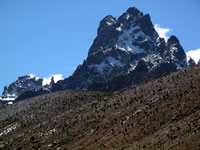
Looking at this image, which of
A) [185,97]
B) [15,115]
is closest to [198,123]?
[185,97]

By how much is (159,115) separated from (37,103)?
357 ft

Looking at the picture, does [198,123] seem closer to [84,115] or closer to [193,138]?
[193,138]

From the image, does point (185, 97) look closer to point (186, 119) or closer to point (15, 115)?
point (186, 119)

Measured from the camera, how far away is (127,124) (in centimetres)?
7869

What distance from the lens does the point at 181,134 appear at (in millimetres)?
53656

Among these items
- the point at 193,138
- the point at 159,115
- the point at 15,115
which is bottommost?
the point at 193,138

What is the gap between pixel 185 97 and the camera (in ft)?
258

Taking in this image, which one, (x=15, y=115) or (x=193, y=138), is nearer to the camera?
(x=193, y=138)

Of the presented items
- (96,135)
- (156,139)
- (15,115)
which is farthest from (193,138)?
(15,115)

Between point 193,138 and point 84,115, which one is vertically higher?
point 84,115

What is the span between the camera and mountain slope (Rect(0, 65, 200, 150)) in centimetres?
5738

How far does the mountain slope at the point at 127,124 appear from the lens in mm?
57375

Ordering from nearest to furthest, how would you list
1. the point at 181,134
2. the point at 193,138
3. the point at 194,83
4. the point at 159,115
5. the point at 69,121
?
the point at 193,138 < the point at 181,134 < the point at 159,115 < the point at 194,83 < the point at 69,121

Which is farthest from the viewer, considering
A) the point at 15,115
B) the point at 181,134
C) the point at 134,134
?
the point at 15,115
